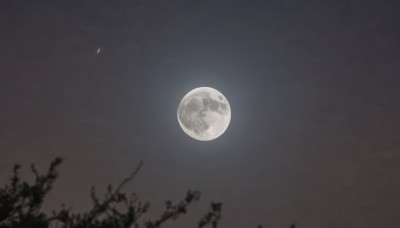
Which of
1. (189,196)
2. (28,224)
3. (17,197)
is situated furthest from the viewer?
(189,196)

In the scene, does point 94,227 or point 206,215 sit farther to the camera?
point 206,215

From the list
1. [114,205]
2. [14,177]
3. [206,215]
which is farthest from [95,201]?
[206,215]

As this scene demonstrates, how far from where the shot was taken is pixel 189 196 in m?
12.4

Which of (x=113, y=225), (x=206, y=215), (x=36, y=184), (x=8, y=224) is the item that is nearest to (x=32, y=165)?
(x=36, y=184)

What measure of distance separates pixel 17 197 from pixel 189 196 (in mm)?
4184

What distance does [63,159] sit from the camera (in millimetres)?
12305

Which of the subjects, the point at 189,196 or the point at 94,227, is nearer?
the point at 94,227

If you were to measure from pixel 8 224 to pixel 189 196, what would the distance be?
4.32 meters

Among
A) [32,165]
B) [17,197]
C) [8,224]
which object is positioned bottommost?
[8,224]

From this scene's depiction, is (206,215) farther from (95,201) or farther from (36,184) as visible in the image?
(36,184)

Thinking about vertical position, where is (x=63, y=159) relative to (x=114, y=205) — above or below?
above

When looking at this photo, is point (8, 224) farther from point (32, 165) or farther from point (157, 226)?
point (157, 226)

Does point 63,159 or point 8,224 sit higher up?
point 63,159

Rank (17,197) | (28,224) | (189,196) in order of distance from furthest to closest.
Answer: (189,196) < (17,197) < (28,224)
